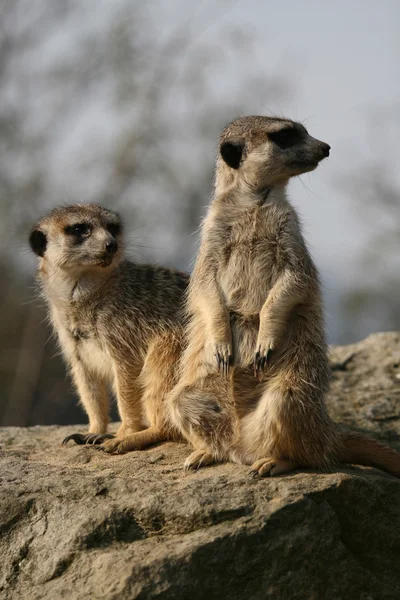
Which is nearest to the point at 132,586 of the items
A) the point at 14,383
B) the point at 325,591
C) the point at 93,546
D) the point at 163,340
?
the point at 93,546

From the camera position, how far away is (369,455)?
4430mm

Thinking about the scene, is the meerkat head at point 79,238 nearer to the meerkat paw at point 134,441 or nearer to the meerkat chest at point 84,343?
the meerkat chest at point 84,343

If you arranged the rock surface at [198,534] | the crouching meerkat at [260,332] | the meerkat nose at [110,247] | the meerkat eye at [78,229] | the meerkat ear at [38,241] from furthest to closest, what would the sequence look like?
the meerkat ear at [38,241] < the meerkat eye at [78,229] < the meerkat nose at [110,247] < the crouching meerkat at [260,332] < the rock surface at [198,534]

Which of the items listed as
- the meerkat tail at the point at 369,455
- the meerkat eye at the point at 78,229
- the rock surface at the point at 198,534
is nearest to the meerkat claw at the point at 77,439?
the rock surface at the point at 198,534

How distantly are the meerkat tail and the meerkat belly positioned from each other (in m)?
0.85

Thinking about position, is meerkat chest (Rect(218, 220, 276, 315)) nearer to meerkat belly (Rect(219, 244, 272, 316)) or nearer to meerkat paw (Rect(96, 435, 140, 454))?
meerkat belly (Rect(219, 244, 272, 316))

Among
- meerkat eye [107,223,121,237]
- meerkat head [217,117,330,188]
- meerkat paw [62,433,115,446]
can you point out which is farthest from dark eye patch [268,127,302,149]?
meerkat paw [62,433,115,446]

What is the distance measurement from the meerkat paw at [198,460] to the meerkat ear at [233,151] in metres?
1.59

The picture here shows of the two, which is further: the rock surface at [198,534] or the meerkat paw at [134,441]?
the meerkat paw at [134,441]

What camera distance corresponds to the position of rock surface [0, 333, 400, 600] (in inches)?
136

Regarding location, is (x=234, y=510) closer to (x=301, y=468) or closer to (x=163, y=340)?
(x=301, y=468)

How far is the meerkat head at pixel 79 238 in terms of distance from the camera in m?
5.32

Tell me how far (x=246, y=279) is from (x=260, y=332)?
329 mm

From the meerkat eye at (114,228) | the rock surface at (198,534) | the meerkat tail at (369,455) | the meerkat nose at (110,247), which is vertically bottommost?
the rock surface at (198,534)
